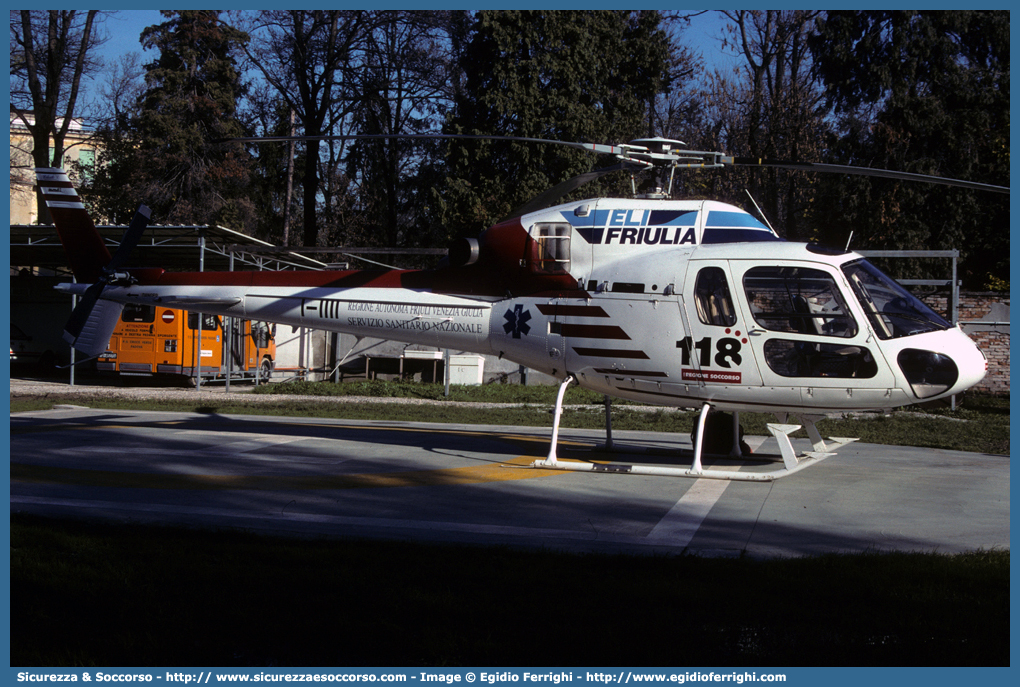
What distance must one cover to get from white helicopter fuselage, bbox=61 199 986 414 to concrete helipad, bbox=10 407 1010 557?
1.17 metres

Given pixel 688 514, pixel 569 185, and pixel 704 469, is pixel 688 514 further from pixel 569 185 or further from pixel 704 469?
pixel 569 185

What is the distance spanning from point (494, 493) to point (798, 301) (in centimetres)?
386

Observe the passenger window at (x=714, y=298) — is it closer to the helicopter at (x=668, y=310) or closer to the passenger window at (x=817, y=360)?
the helicopter at (x=668, y=310)

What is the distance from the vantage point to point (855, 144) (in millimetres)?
30000

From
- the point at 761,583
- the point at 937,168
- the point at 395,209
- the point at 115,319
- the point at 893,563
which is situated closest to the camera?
the point at 761,583

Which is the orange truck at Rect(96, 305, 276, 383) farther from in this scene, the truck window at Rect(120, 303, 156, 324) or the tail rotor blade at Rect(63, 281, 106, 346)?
the tail rotor blade at Rect(63, 281, 106, 346)

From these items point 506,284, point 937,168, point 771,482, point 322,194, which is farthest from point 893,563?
point 322,194

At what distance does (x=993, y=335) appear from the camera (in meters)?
23.3

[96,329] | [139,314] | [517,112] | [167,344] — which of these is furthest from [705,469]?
[517,112]

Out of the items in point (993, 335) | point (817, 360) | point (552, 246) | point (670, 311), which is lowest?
point (993, 335)

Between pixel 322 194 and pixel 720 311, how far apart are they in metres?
37.0

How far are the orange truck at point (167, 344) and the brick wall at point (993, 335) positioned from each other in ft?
69.5

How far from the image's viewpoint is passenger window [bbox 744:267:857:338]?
28.2ft

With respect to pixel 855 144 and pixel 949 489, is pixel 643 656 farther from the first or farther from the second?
pixel 855 144
